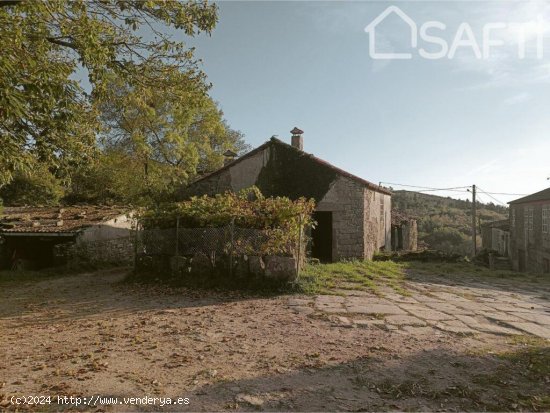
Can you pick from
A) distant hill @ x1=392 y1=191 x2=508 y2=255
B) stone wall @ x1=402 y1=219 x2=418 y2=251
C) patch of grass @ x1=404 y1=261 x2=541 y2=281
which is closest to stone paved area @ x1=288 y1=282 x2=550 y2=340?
patch of grass @ x1=404 y1=261 x2=541 y2=281

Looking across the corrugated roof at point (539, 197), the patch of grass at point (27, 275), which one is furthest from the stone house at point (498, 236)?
the patch of grass at point (27, 275)

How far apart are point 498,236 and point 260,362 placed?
34332 mm

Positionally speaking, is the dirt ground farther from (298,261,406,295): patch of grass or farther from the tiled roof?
the tiled roof

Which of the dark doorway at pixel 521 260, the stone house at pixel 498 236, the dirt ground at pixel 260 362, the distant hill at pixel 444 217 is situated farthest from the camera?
the distant hill at pixel 444 217

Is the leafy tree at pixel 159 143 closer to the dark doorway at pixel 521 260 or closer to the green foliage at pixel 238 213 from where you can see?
the green foliage at pixel 238 213

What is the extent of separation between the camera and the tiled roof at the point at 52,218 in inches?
677

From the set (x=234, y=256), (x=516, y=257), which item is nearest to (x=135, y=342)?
(x=234, y=256)

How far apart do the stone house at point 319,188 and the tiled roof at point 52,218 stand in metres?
5.33

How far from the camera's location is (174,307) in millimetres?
7977

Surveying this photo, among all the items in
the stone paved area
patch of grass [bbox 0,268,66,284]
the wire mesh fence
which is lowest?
patch of grass [bbox 0,268,66,284]

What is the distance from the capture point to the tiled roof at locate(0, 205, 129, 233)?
17188mm

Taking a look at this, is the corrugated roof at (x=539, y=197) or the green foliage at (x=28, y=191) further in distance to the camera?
the green foliage at (x=28, y=191)

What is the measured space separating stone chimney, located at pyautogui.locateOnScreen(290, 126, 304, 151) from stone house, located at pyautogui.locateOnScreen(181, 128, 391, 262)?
274 centimetres

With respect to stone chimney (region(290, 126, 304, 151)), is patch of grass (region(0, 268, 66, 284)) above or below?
below
